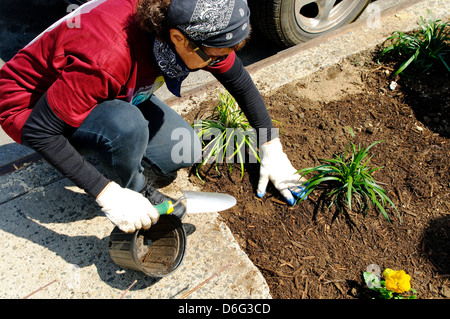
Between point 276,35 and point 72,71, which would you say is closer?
point 72,71

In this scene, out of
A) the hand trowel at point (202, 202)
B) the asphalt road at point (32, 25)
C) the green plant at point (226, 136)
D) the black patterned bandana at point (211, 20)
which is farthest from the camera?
the asphalt road at point (32, 25)

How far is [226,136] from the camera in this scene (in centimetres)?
242

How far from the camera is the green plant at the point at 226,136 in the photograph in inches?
93.7

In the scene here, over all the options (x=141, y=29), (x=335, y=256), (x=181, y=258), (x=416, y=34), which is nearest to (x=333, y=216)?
(x=335, y=256)

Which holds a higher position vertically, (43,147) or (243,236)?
(43,147)

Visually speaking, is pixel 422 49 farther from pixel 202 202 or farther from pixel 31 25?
pixel 31 25

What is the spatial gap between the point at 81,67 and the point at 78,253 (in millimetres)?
1056

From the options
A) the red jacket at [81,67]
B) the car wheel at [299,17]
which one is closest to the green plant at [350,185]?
the red jacket at [81,67]

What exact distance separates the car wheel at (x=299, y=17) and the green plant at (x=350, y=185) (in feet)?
4.53

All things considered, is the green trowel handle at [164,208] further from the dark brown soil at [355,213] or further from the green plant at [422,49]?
the green plant at [422,49]

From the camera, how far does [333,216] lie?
2158 mm

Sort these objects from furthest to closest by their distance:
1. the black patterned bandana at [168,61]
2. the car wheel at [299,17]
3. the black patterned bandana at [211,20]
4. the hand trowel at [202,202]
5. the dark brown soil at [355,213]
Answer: the car wheel at [299,17] → the dark brown soil at [355,213] → the hand trowel at [202,202] → the black patterned bandana at [168,61] → the black patterned bandana at [211,20]
